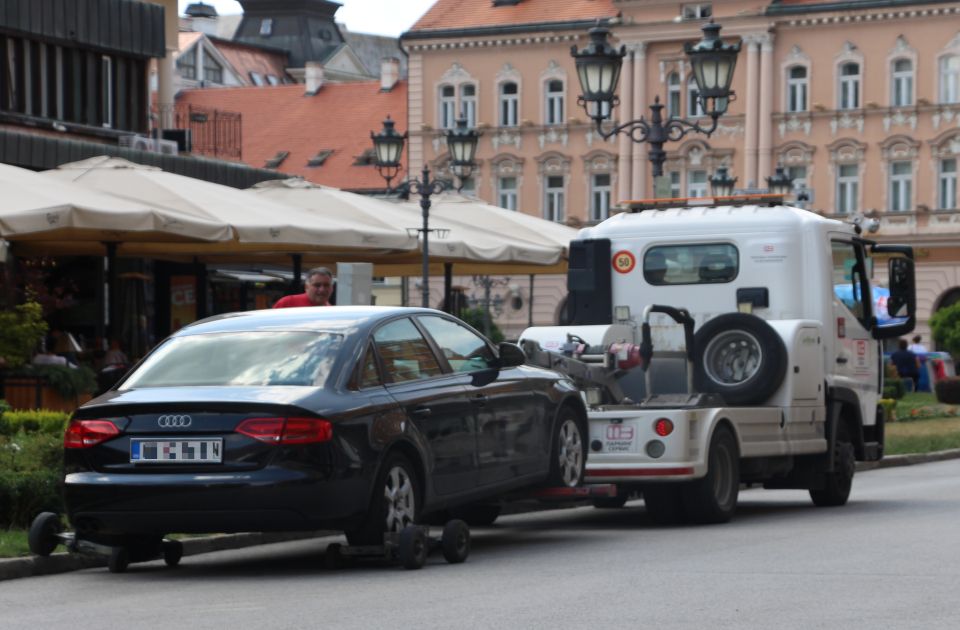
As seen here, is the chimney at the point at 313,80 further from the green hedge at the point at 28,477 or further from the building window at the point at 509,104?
the green hedge at the point at 28,477

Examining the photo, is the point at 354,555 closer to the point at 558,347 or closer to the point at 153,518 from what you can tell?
the point at 153,518

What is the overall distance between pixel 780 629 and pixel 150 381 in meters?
4.61

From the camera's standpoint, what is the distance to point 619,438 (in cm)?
1594

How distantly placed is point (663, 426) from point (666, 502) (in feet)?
2.46

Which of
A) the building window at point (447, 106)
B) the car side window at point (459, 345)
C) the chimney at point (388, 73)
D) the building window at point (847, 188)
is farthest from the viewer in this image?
the chimney at point (388, 73)

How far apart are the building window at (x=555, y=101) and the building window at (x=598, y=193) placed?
2.46m

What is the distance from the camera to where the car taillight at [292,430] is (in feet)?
38.7

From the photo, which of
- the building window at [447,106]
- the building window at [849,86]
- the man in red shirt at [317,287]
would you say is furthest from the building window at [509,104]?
the man in red shirt at [317,287]

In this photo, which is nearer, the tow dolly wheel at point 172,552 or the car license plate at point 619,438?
the tow dolly wheel at point 172,552

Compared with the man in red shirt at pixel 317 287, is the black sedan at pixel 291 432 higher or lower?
lower

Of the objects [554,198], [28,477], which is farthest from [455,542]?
[554,198]

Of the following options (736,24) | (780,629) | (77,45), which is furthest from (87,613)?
(736,24)

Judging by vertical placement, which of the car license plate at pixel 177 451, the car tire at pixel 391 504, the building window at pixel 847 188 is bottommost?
the car tire at pixel 391 504

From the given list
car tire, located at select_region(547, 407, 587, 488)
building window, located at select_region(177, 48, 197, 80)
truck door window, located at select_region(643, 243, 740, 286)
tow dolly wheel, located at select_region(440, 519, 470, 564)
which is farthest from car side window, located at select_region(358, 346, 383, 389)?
building window, located at select_region(177, 48, 197, 80)
